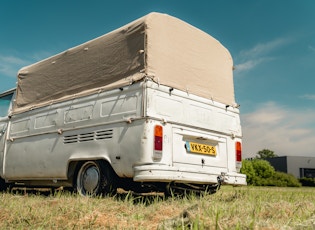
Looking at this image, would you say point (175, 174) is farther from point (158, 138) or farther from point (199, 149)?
point (199, 149)

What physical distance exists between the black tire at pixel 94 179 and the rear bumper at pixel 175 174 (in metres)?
0.66

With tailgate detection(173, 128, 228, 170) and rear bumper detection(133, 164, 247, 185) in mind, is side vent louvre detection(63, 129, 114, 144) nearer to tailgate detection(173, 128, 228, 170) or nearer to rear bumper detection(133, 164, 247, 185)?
rear bumper detection(133, 164, 247, 185)

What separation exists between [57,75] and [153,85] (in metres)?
2.54

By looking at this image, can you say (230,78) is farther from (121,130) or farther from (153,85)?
(121,130)

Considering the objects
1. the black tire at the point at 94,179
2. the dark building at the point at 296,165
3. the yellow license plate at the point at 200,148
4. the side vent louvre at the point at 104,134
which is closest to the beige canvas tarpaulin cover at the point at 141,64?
the side vent louvre at the point at 104,134

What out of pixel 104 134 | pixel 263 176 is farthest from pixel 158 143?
pixel 263 176

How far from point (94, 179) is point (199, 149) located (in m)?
1.79

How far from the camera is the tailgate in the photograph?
218 inches

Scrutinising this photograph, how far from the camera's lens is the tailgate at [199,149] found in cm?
554

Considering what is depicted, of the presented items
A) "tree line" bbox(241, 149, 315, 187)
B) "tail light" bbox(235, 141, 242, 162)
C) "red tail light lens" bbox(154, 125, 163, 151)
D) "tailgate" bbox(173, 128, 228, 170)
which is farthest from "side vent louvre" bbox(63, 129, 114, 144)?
"tree line" bbox(241, 149, 315, 187)

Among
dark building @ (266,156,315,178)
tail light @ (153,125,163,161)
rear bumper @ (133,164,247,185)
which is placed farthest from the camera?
dark building @ (266,156,315,178)

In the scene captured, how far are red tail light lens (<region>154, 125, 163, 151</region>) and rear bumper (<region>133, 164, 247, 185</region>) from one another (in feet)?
0.87

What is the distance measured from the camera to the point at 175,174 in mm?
5215

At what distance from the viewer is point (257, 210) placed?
369 cm
